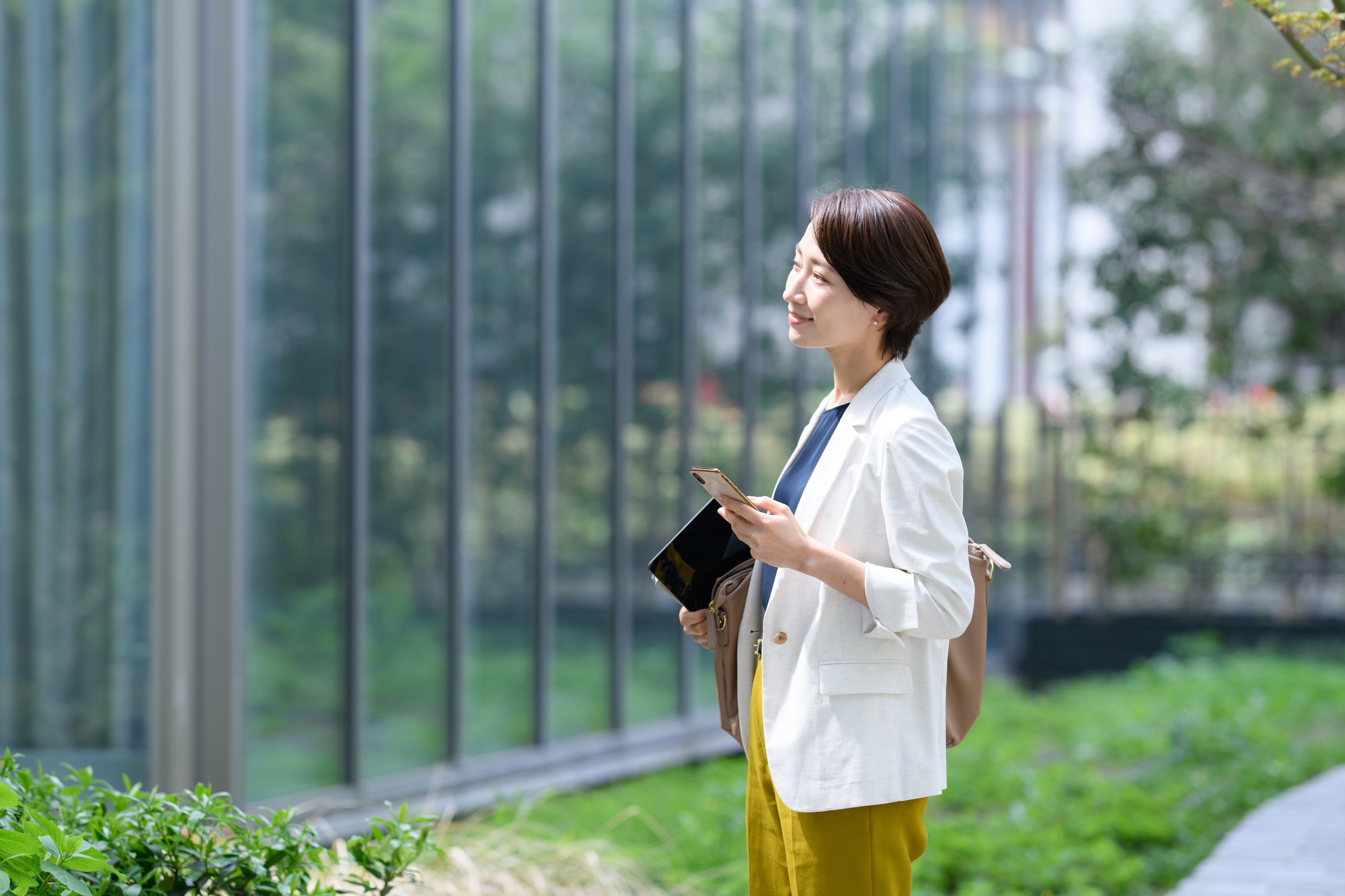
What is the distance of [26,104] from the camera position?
4.31 meters

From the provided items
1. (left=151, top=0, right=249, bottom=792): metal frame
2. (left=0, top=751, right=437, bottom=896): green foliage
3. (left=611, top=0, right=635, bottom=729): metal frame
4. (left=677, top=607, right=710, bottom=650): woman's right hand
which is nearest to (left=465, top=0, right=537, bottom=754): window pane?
(left=611, top=0, right=635, bottom=729): metal frame

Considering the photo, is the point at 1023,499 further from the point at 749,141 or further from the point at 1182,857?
the point at 1182,857

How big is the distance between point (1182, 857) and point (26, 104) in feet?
16.2

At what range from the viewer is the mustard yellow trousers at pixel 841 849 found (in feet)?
6.61

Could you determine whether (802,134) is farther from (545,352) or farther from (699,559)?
(699,559)

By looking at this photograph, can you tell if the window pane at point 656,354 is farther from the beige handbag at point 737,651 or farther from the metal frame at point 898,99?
the beige handbag at point 737,651

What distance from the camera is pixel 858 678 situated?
6.55 ft

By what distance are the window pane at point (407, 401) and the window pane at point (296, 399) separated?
218 mm

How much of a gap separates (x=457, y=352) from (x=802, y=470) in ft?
11.4

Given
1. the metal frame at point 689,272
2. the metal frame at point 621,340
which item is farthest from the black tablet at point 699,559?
the metal frame at point 689,272

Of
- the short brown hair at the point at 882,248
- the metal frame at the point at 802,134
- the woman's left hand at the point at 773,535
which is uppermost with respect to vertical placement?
the metal frame at the point at 802,134

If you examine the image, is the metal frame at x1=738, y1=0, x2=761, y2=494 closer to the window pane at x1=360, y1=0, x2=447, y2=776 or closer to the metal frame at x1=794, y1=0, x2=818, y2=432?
the metal frame at x1=794, y1=0, x2=818, y2=432

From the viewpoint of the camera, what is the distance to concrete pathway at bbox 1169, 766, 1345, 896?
3.84m

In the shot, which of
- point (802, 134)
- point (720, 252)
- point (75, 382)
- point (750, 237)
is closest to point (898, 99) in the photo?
point (802, 134)
